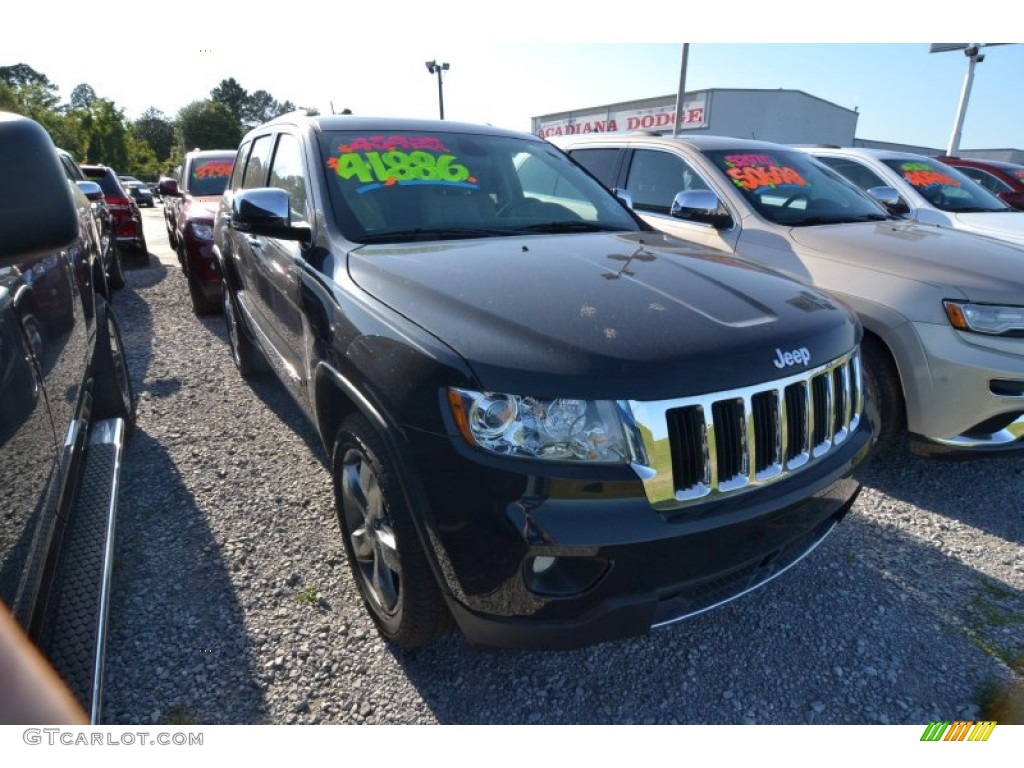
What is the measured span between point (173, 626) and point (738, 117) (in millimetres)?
32358

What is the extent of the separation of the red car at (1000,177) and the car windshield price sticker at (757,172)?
259 inches

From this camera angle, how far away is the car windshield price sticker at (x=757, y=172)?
13.9ft

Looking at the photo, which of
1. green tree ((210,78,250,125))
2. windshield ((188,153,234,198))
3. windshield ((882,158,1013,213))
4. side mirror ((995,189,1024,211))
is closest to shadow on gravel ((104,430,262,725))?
windshield ((188,153,234,198))

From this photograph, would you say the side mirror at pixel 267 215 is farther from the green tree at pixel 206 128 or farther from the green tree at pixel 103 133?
the green tree at pixel 206 128

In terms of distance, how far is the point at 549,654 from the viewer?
→ 2.21 meters

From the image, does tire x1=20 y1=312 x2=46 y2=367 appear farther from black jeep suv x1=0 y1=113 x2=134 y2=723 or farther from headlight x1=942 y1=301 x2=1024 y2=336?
headlight x1=942 y1=301 x2=1024 y2=336

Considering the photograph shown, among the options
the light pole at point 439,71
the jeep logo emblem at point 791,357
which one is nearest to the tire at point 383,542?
the jeep logo emblem at point 791,357

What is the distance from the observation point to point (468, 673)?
210cm

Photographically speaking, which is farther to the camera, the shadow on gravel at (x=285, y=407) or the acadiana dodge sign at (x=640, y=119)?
the acadiana dodge sign at (x=640, y=119)

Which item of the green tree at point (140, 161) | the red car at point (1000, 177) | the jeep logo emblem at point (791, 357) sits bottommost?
the green tree at point (140, 161)

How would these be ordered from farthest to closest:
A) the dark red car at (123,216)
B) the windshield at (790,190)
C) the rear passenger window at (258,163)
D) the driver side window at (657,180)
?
the dark red car at (123,216) → the driver side window at (657,180) → the windshield at (790,190) → the rear passenger window at (258,163)

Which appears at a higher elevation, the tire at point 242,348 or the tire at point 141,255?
the tire at point 242,348

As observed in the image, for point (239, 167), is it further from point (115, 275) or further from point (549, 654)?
point (115, 275)

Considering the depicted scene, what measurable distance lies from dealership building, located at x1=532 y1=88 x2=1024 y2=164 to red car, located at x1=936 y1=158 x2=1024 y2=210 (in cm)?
1796
